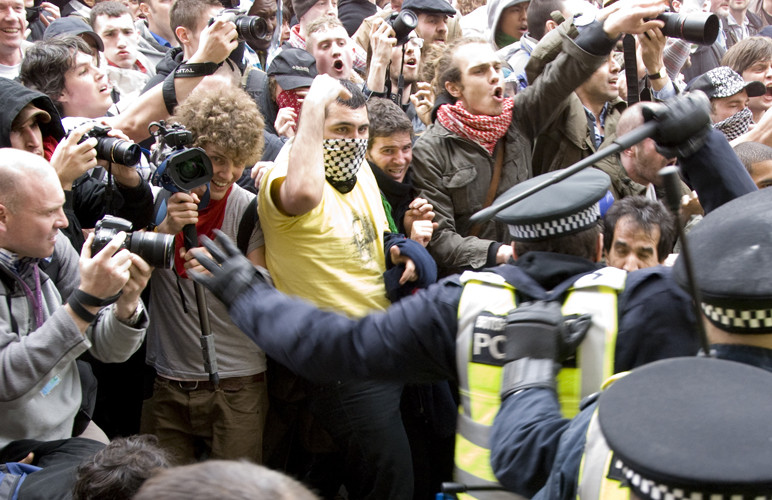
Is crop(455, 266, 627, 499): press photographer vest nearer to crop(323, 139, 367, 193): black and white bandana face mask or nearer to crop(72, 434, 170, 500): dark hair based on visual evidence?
crop(72, 434, 170, 500): dark hair

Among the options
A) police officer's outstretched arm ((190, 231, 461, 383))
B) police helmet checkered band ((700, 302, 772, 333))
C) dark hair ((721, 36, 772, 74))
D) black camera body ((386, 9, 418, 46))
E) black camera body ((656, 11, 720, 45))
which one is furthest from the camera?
dark hair ((721, 36, 772, 74))

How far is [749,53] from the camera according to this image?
609 cm

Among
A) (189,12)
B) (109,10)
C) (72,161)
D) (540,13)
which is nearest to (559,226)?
(72,161)

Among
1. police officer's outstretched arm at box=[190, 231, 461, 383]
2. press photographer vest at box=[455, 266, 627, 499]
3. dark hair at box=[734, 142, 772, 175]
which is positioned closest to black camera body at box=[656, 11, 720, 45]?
dark hair at box=[734, 142, 772, 175]

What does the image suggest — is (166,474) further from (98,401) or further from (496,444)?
(98,401)

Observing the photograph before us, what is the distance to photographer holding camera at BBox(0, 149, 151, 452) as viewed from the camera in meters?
2.81

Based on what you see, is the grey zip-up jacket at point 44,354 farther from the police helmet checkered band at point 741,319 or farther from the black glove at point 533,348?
the police helmet checkered band at point 741,319

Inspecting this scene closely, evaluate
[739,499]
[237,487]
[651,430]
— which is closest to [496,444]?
[651,430]

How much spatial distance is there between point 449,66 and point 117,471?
2715 millimetres

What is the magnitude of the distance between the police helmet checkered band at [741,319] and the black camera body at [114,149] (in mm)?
2330

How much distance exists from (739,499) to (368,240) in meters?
2.50

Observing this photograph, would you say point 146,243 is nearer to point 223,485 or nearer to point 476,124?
point 476,124

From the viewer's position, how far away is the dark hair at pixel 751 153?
4.07 metres

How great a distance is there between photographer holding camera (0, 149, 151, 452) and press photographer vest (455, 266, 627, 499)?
1.43 meters
